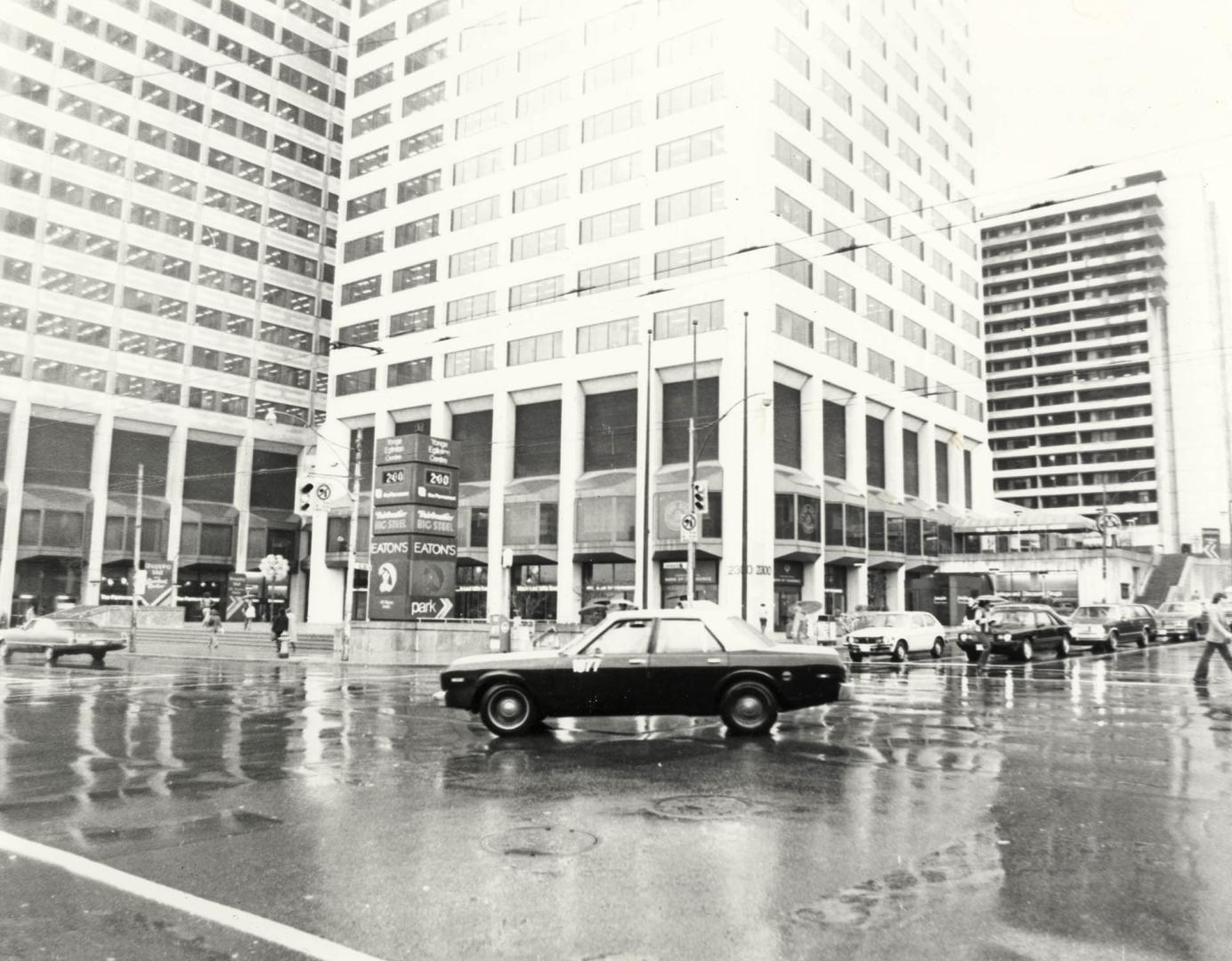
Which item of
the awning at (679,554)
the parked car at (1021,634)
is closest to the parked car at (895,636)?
the parked car at (1021,634)

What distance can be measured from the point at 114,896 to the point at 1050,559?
6804 cm

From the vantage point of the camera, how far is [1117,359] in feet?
354

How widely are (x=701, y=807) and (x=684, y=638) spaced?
4197 mm

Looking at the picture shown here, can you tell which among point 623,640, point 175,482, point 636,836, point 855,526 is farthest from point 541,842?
point 175,482

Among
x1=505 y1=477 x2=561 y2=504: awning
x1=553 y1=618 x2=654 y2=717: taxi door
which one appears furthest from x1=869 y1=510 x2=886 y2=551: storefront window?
x1=553 y1=618 x2=654 y2=717: taxi door

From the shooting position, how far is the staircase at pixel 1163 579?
6112 centimetres

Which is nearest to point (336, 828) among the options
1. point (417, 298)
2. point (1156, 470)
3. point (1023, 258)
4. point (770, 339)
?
point (770, 339)

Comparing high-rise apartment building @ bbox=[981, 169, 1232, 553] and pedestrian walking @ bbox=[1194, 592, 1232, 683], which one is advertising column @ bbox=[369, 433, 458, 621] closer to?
pedestrian walking @ bbox=[1194, 592, 1232, 683]

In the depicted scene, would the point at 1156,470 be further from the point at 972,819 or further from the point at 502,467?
the point at 972,819

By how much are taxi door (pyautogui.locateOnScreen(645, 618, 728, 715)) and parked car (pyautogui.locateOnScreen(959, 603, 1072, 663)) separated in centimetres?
1547

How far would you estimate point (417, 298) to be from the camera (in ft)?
192

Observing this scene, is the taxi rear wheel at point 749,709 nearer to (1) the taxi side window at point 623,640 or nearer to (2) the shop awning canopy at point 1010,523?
(1) the taxi side window at point 623,640

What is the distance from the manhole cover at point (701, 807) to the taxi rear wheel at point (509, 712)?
3895 millimetres

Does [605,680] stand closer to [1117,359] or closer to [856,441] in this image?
[856,441]
